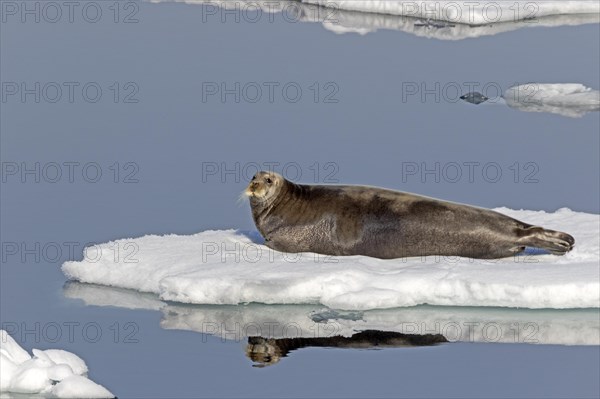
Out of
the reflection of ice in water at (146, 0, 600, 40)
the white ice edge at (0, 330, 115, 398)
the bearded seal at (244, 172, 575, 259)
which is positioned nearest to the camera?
the white ice edge at (0, 330, 115, 398)

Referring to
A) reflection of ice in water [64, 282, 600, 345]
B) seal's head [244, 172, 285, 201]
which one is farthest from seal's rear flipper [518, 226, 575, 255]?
seal's head [244, 172, 285, 201]

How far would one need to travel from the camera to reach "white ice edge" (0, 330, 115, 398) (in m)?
10.6

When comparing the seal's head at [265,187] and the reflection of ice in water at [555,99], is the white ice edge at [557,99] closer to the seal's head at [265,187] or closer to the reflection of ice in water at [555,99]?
the reflection of ice in water at [555,99]

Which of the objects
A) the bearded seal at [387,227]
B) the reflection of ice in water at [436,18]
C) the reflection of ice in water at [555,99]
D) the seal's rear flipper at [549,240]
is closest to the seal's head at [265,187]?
the bearded seal at [387,227]

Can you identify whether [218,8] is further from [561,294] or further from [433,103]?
[561,294]

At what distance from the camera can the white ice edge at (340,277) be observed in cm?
1215

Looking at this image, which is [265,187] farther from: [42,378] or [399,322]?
[42,378]

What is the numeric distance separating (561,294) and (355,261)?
1.77 m

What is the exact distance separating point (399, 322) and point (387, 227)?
1.47 metres

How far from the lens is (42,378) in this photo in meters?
10.7

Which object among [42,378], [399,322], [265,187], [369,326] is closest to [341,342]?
[369,326]

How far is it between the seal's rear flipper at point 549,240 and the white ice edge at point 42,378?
3860 mm

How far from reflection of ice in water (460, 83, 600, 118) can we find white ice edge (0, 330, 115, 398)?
982 cm

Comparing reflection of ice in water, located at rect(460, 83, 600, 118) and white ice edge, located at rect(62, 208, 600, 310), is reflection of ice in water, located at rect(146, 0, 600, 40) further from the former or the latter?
white ice edge, located at rect(62, 208, 600, 310)
